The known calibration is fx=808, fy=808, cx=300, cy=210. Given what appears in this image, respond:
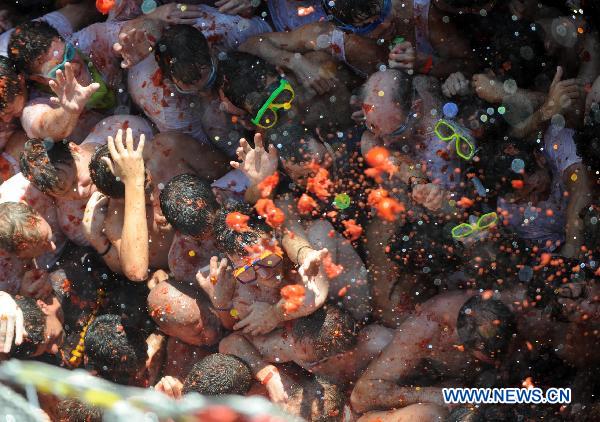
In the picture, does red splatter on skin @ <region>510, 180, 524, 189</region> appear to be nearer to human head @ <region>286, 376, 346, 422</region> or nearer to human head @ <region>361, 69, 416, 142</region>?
human head @ <region>361, 69, 416, 142</region>

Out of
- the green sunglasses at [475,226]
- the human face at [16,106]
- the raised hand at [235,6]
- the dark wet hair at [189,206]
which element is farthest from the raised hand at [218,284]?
the human face at [16,106]

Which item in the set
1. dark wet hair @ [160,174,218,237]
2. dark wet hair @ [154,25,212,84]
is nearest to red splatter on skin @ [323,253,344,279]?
dark wet hair @ [160,174,218,237]

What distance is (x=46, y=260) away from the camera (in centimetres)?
613

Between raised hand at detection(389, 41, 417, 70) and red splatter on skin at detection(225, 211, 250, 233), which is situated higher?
raised hand at detection(389, 41, 417, 70)

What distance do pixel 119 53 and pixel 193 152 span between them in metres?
0.97

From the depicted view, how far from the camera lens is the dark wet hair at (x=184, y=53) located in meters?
5.32

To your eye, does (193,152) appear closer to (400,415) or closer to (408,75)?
(408,75)

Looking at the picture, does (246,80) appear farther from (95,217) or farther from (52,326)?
(52,326)

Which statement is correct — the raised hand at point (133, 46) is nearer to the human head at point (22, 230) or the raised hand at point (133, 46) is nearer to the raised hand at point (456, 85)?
A: the human head at point (22, 230)

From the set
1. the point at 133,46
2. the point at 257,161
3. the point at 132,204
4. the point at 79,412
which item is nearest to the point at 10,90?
the point at 133,46

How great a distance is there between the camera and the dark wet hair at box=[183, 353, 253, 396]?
519 centimetres

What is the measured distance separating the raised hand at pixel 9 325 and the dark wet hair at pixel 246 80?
2050mm

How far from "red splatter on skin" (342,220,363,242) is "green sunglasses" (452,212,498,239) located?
73 cm

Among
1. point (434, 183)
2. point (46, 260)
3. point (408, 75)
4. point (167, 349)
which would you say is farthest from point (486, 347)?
point (46, 260)
